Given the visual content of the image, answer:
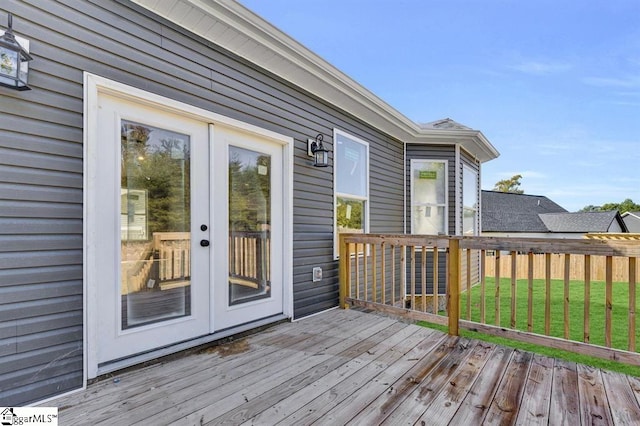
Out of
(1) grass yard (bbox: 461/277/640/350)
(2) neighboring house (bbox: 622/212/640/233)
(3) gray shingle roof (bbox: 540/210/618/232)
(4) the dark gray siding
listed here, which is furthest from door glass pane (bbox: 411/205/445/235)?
(2) neighboring house (bbox: 622/212/640/233)

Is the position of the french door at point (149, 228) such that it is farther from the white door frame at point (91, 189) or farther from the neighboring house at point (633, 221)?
the neighboring house at point (633, 221)

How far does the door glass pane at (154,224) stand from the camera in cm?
229

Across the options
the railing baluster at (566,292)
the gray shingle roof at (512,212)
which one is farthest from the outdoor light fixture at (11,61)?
the gray shingle roof at (512,212)

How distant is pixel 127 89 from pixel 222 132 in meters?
0.84

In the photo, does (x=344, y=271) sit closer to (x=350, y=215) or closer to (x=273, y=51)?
(x=350, y=215)

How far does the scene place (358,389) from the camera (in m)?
2.01

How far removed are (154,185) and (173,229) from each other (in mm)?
383

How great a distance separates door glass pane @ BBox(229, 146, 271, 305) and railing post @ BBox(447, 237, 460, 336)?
1871 mm

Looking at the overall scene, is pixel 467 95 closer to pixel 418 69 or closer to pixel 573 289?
pixel 418 69

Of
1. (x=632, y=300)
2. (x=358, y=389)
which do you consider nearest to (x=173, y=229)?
(x=358, y=389)

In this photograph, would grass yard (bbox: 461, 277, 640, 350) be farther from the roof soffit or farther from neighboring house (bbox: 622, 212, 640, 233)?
neighboring house (bbox: 622, 212, 640, 233)

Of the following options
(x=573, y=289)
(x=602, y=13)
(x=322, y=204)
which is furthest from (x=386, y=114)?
(x=602, y=13)

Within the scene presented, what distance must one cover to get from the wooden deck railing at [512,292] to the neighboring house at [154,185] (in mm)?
650

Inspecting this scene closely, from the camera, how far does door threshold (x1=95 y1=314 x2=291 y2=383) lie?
6.98 ft
